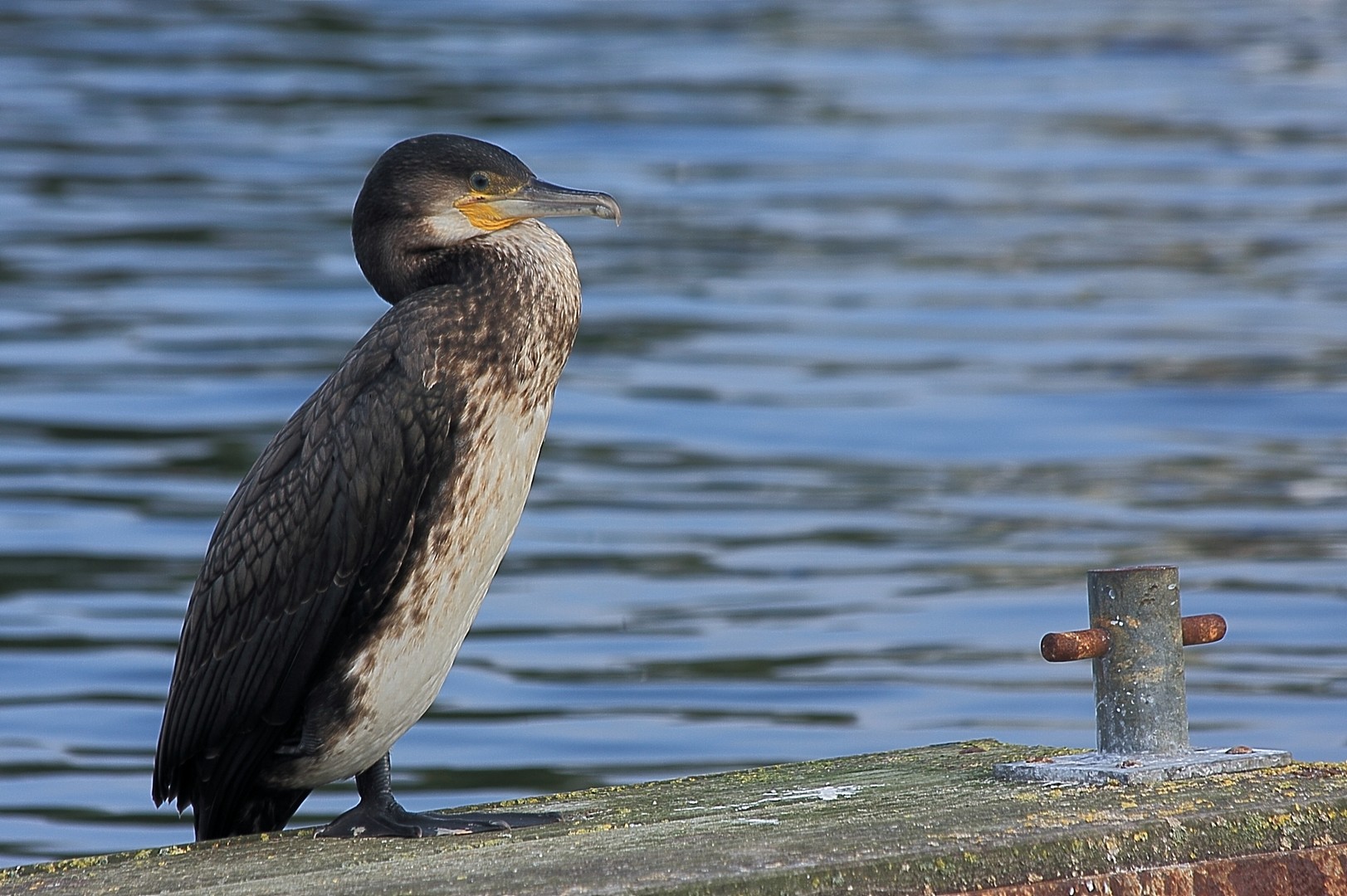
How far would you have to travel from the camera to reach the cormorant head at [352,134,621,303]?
175 inches

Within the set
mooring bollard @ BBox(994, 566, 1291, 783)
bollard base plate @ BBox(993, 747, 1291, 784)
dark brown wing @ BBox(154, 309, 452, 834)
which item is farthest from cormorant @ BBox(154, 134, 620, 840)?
mooring bollard @ BBox(994, 566, 1291, 783)

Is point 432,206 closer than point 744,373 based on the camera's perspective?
Yes

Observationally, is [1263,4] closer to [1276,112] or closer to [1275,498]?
[1276,112]

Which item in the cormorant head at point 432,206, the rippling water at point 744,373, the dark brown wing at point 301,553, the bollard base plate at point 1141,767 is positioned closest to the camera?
the bollard base plate at point 1141,767

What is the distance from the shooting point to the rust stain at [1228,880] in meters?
3.49

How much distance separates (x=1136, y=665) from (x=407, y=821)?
1288 mm

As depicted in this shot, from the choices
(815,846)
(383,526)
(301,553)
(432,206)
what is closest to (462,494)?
(383,526)

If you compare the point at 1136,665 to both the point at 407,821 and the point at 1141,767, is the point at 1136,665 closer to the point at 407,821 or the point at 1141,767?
the point at 1141,767

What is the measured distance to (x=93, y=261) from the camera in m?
17.0

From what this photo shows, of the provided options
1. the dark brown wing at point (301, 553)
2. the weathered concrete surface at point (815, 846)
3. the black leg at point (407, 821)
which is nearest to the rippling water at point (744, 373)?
the dark brown wing at point (301, 553)

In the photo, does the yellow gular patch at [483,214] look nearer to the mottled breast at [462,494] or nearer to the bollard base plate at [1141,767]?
the mottled breast at [462,494]

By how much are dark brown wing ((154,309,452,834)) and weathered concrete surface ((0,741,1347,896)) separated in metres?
0.28

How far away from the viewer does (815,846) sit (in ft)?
11.5

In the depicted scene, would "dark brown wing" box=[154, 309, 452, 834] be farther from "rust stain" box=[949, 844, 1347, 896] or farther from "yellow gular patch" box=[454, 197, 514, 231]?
"rust stain" box=[949, 844, 1347, 896]
